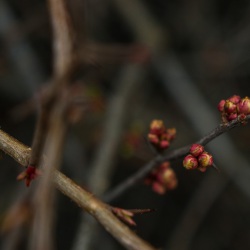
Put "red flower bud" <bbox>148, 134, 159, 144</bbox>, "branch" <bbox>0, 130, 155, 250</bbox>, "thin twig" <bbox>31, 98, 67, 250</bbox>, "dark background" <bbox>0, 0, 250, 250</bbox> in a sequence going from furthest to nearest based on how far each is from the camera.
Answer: "dark background" <bbox>0, 0, 250, 250</bbox>
"red flower bud" <bbox>148, 134, 159, 144</bbox>
"branch" <bbox>0, 130, 155, 250</bbox>
"thin twig" <bbox>31, 98, 67, 250</bbox>

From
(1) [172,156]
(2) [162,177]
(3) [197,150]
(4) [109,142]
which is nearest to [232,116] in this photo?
(3) [197,150]

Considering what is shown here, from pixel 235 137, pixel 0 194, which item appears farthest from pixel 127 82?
pixel 0 194

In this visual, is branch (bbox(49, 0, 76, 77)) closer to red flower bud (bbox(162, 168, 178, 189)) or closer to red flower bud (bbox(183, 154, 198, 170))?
red flower bud (bbox(183, 154, 198, 170))

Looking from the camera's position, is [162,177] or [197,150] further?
[162,177]

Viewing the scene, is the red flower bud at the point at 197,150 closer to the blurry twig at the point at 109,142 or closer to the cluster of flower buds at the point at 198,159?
the cluster of flower buds at the point at 198,159

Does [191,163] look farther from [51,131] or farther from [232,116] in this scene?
[51,131]

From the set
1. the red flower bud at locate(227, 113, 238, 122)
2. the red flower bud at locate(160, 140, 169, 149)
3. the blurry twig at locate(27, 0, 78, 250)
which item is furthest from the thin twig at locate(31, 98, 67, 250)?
the red flower bud at locate(160, 140, 169, 149)

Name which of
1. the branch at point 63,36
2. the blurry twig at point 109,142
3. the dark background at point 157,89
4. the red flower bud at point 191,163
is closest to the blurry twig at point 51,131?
the branch at point 63,36
